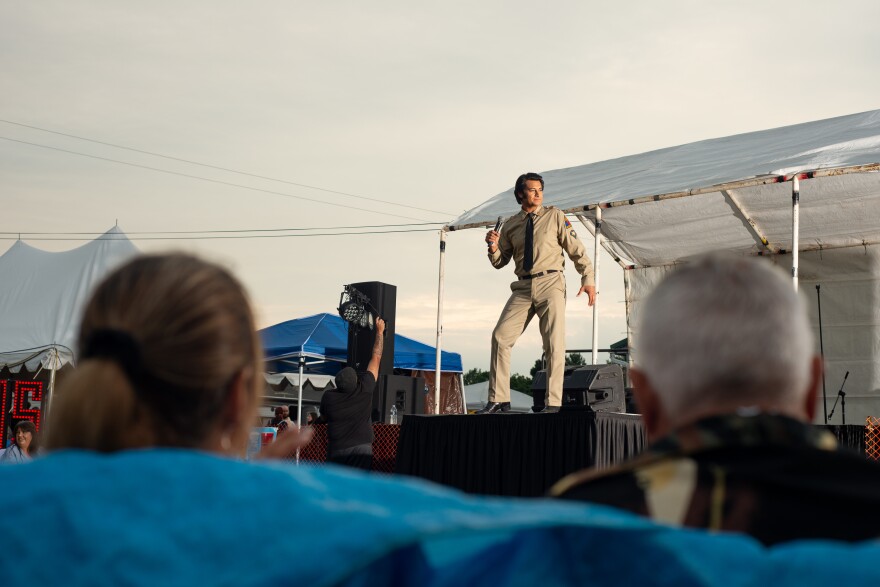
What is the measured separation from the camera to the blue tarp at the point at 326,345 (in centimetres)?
1748

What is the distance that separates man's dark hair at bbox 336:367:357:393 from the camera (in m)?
8.39

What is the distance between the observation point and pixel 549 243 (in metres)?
8.62

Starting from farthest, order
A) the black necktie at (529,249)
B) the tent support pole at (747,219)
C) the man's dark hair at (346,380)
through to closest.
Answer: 1. the tent support pole at (747,219)
2. the black necktie at (529,249)
3. the man's dark hair at (346,380)

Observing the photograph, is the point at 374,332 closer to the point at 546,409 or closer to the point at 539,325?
the point at 539,325

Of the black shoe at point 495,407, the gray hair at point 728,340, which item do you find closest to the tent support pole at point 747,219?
the black shoe at point 495,407

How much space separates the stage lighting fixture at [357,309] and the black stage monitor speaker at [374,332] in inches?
2.4

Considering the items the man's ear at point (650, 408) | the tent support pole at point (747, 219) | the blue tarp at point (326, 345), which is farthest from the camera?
the blue tarp at point (326, 345)

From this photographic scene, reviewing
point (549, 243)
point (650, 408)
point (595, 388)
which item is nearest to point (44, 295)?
point (549, 243)

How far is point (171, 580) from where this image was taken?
83 centimetres

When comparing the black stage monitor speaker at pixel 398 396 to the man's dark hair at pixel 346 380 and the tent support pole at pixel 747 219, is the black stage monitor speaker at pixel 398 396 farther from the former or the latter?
the tent support pole at pixel 747 219

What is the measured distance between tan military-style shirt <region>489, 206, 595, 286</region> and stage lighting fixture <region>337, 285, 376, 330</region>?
3405 millimetres

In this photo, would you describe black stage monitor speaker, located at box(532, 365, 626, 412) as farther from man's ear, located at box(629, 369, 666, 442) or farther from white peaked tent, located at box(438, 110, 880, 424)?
man's ear, located at box(629, 369, 666, 442)

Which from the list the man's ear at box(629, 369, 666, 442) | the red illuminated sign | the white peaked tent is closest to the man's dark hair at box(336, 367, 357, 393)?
the white peaked tent

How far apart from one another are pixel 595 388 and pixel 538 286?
1198 mm
